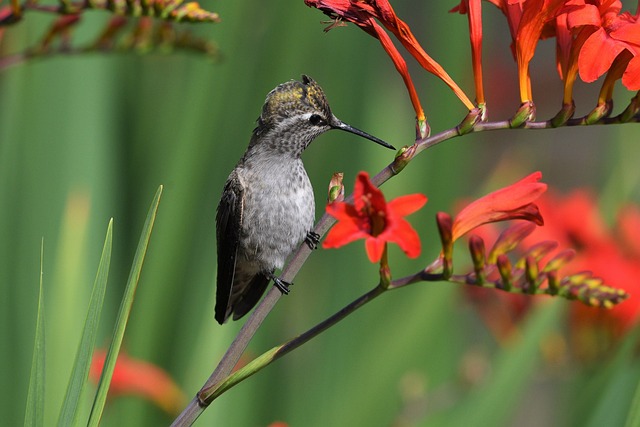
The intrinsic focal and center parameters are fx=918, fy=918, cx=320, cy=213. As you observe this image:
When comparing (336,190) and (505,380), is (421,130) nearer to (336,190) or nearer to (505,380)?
(336,190)

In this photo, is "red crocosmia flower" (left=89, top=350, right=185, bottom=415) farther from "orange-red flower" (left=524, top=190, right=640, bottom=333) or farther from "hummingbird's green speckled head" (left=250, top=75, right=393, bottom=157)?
"orange-red flower" (left=524, top=190, right=640, bottom=333)

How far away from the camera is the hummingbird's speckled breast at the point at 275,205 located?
1.03m

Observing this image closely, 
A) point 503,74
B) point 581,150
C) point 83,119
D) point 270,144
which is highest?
point 83,119

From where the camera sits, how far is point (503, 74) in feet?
10.4

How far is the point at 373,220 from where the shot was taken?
658 millimetres

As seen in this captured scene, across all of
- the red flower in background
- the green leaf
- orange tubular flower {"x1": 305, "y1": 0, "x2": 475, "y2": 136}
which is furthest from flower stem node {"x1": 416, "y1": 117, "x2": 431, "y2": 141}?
the red flower in background

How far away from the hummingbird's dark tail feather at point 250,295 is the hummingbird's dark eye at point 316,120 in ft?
1.10

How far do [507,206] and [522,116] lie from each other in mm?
73

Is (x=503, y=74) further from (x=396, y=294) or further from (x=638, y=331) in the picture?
(x=638, y=331)

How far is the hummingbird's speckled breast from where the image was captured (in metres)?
1.03

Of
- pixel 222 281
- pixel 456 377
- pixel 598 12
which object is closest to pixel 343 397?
pixel 456 377

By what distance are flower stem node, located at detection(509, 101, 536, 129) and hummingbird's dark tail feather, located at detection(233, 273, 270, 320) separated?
51 centimetres

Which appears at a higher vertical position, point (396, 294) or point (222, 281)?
point (222, 281)

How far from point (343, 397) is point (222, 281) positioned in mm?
708
